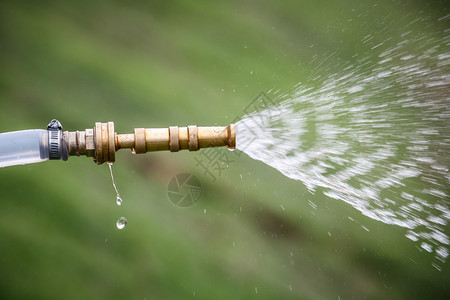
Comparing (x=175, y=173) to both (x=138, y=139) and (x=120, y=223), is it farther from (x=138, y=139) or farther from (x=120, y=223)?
(x=138, y=139)

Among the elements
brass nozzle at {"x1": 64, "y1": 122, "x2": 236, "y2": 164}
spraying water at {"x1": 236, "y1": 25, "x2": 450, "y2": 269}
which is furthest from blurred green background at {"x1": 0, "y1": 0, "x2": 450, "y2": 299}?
brass nozzle at {"x1": 64, "y1": 122, "x2": 236, "y2": 164}

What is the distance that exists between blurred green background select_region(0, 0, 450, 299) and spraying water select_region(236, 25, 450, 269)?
0.05 meters

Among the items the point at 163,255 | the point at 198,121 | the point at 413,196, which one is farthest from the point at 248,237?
the point at 413,196

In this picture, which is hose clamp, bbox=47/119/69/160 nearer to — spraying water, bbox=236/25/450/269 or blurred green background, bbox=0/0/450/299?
blurred green background, bbox=0/0/450/299

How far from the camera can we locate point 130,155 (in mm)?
1189

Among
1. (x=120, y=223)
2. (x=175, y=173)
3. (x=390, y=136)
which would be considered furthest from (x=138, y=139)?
(x=390, y=136)

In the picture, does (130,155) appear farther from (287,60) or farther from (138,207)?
(287,60)

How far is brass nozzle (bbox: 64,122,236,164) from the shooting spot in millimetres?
757

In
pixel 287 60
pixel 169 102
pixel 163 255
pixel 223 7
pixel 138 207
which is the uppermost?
pixel 223 7

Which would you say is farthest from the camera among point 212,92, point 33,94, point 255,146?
point 212,92

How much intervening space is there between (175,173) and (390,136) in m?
0.64

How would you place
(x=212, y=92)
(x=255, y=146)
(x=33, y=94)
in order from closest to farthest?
(x=255, y=146)
(x=33, y=94)
(x=212, y=92)

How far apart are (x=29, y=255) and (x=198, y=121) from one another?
55cm

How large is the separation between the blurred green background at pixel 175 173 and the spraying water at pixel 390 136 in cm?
5
